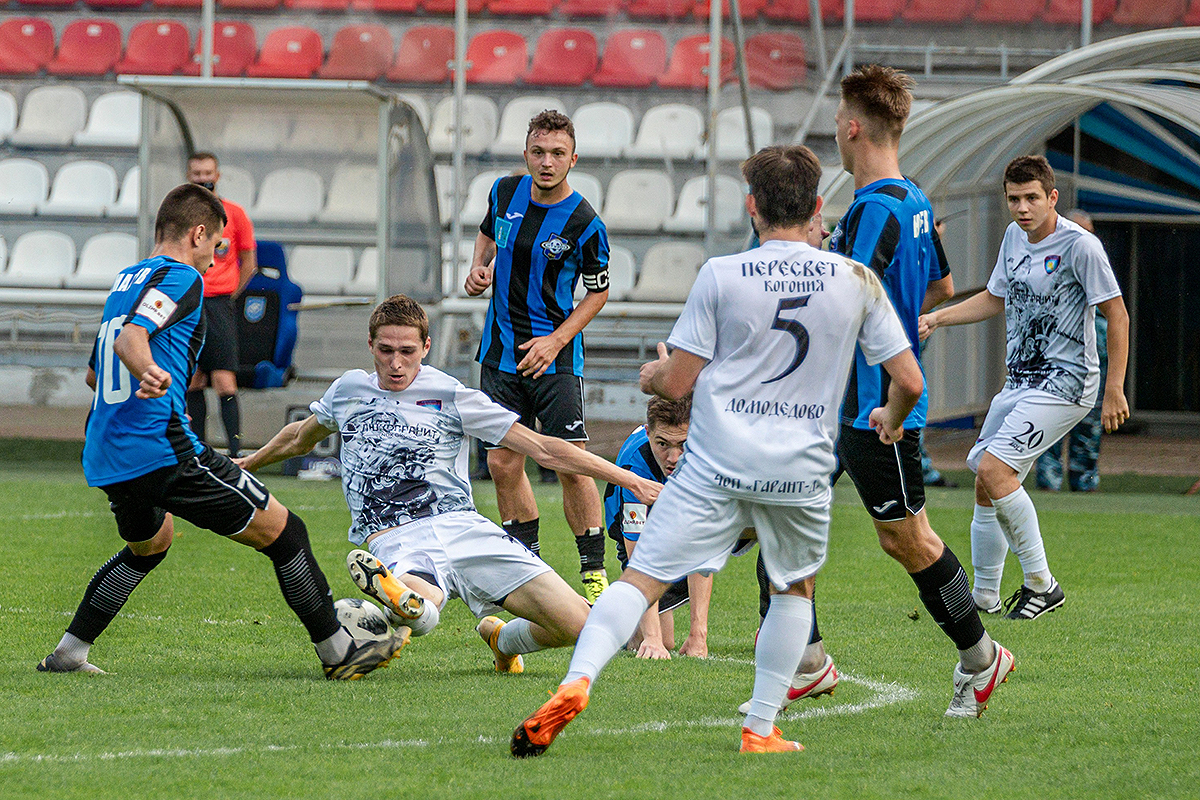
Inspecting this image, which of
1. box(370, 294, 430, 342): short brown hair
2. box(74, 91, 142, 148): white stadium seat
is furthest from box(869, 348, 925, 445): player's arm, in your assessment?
box(74, 91, 142, 148): white stadium seat

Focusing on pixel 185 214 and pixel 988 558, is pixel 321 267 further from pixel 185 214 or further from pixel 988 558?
pixel 185 214

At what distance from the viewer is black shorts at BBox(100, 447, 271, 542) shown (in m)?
4.45

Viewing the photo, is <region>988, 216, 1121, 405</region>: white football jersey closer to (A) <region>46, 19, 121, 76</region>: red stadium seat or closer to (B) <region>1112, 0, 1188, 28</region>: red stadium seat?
→ (B) <region>1112, 0, 1188, 28</region>: red stadium seat

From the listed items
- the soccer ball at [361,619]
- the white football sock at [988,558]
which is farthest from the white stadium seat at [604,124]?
the soccer ball at [361,619]

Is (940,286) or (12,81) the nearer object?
(940,286)

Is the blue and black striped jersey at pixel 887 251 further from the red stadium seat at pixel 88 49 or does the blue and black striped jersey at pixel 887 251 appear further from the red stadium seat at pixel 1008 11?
the red stadium seat at pixel 88 49

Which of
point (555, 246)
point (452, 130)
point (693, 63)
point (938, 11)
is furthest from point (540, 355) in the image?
point (938, 11)

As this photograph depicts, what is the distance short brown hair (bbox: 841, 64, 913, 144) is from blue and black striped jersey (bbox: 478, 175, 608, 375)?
7.37 ft

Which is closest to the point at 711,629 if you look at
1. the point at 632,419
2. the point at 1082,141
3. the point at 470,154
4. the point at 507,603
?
the point at 507,603

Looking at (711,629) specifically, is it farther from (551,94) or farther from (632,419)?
(551,94)

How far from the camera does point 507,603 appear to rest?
4750 millimetres

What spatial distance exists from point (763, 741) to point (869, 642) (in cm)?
183

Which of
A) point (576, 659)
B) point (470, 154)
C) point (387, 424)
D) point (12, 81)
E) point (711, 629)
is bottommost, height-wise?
point (711, 629)

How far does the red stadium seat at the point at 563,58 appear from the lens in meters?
15.1
